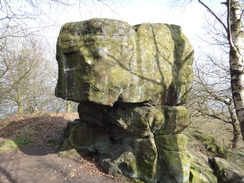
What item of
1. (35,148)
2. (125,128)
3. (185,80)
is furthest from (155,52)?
(35,148)

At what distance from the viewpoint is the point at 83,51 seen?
5203 millimetres

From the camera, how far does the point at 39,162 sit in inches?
249

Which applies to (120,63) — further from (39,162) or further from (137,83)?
(39,162)

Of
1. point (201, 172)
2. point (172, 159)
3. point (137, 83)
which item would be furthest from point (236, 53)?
point (201, 172)

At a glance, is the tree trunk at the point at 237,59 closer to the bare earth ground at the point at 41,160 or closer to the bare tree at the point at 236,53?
the bare tree at the point at 236,53

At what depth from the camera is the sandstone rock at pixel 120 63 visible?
5141 millimetres

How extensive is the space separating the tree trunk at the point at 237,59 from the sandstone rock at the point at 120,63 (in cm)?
220

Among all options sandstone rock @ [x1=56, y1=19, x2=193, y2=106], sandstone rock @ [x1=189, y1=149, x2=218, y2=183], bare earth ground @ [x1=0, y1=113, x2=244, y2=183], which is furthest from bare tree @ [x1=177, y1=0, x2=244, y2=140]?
bare earth ground @ [x1=0, y1=113, x2=244, y2=183]

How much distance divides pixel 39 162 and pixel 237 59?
704cm

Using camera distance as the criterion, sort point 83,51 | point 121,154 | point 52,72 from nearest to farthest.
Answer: point 83,51 < point 121,154 < point 52,72

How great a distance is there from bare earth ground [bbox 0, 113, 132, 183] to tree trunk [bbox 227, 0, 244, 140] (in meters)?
4.06

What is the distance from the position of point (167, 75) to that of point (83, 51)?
2871 millimetres

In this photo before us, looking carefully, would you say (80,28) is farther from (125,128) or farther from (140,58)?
(125,128)

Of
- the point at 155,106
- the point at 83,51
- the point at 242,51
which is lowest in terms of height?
the point at 155,106
